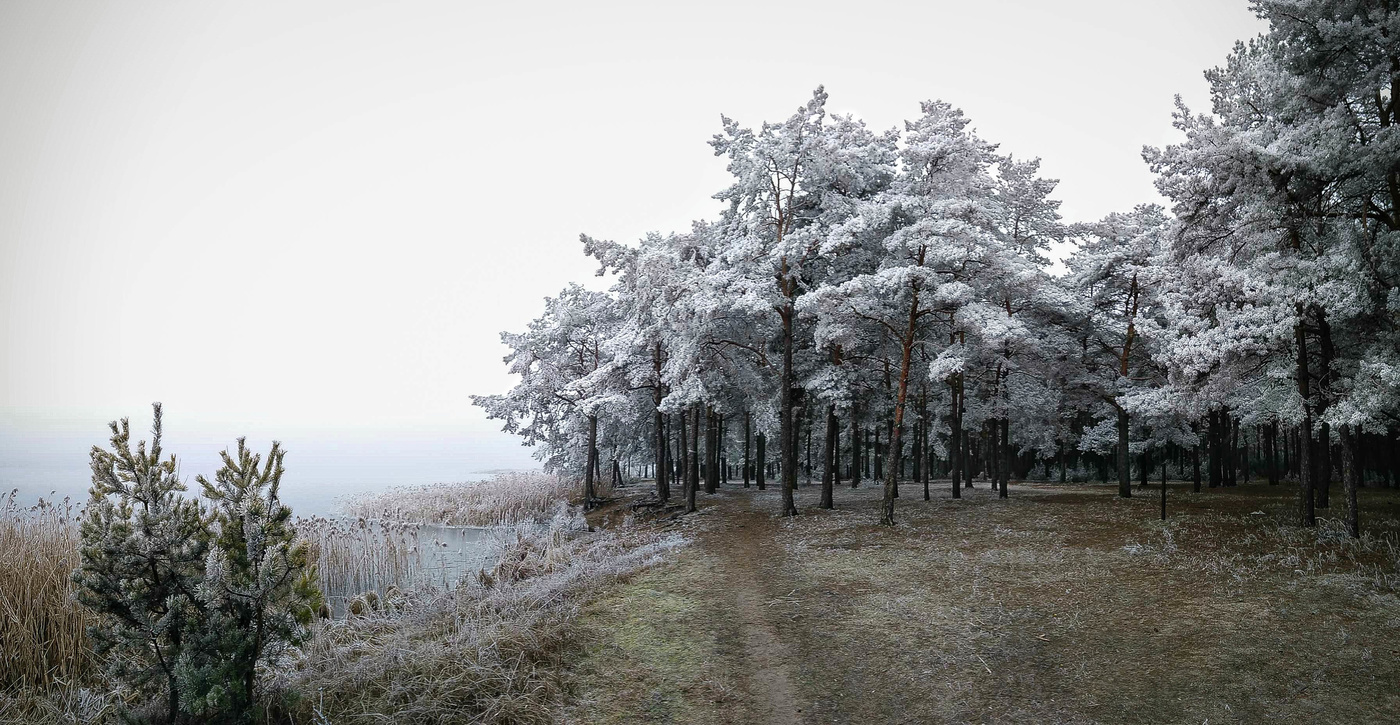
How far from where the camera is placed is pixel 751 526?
56.5 feet

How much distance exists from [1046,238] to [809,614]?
64.9ft

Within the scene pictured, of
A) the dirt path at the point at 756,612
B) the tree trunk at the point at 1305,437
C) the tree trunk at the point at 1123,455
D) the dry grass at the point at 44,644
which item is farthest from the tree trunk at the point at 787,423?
the dry grass at the point at 44,644

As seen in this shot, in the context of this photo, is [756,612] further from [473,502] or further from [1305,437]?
[473,502]

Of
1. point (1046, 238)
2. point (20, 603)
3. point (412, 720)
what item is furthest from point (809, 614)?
point (1046, 238)

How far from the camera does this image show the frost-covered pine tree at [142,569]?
17.0 feet

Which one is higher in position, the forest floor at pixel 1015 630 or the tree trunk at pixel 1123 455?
the tree trunk at pixel 1123 455

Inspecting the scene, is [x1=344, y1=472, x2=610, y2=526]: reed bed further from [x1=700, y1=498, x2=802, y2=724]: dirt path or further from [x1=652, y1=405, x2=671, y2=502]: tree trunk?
[x1=700, y1=498, x2=802, y2=724]: dirt path

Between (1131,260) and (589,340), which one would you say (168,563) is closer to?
(589,340)

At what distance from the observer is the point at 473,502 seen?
→ 89.4ft

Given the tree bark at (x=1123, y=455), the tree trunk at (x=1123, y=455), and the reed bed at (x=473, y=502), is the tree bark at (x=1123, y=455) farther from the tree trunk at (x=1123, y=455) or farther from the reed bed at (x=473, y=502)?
the reed bed at (x=473, y=502)

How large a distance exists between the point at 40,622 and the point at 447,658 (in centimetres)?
531

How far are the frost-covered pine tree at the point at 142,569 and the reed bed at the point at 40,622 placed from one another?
7.84 ft

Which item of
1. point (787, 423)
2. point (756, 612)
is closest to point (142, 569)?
point (756, 612)

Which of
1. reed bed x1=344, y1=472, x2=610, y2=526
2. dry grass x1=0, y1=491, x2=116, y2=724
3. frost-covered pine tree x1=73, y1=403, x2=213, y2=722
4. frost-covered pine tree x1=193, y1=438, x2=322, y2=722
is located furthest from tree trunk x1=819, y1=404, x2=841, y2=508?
dry grass x1=0, y1=491, x2=116, y2=724
